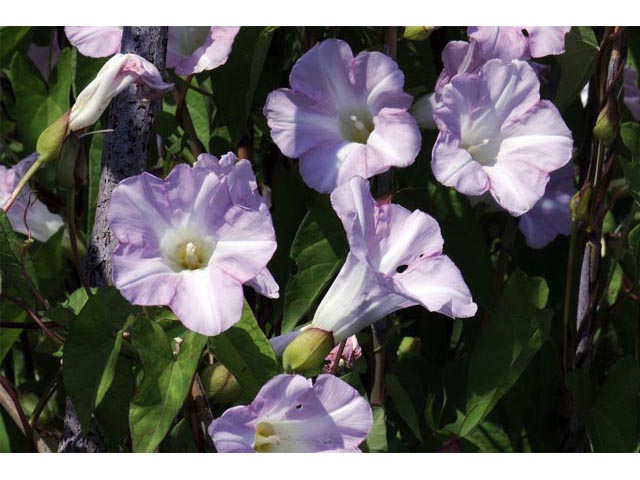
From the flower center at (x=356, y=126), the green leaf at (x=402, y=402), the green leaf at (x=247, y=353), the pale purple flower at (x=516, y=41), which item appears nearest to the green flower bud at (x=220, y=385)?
the green leaf at (x=247, y=353)

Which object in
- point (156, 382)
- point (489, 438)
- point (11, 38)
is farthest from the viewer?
point (11, 38)

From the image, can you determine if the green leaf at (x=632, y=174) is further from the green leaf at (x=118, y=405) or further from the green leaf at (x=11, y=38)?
the green leaf at (x=11, y=38)

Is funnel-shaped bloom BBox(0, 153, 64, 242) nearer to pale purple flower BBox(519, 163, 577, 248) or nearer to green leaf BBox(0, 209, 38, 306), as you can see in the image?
green leaf BBox(0, 209, 38, 306)

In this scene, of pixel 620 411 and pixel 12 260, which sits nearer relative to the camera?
pixel 12 260

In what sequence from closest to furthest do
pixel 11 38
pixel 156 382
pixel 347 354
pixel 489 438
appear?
pixel 156 382, pixel 347 354, pixel 489 438, pixel 11 38

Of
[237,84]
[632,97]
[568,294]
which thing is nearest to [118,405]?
[237,84]

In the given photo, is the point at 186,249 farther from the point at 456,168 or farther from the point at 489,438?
the point at 489,438

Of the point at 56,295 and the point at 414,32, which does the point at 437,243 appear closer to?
the point at 414,32

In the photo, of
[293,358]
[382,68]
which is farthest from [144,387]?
[382,68]
